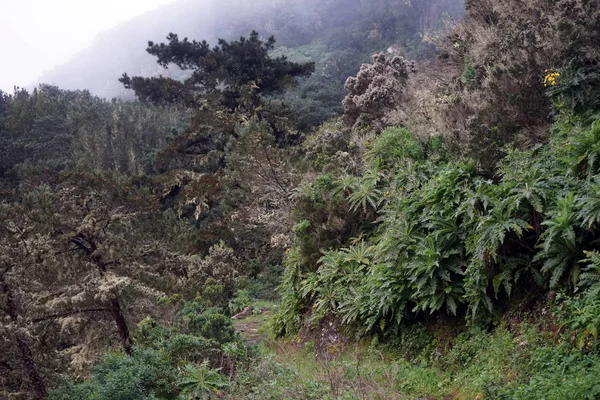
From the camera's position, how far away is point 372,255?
9.99m

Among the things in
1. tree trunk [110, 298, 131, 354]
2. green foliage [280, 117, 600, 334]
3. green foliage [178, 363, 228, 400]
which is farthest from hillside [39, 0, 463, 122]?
tree trunk [110, 298, 131, 354]

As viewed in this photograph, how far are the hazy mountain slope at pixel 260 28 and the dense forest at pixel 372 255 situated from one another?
36775mm

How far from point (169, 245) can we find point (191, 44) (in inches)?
755

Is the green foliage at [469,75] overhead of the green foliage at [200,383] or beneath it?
overhead

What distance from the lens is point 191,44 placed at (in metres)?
30.4

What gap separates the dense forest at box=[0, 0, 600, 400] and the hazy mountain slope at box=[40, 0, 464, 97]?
36.8 meters

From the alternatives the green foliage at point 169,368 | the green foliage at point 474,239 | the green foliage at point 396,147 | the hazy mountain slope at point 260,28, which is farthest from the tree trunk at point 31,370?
the hazy mountain slope at point 260,28

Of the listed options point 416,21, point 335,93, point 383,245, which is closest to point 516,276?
point 383,245

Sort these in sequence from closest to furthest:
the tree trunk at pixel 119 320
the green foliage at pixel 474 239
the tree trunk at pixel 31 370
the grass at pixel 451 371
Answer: the grass at pixel 451 371, the green foliage at pixel 474 239, the tree trunk at pixel 31 370, the tree trunk at pixel 119 320

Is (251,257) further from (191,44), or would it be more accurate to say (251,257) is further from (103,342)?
(191,44)

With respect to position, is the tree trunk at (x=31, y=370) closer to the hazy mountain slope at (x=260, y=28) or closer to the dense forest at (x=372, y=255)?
the dense forest at (x=372, y=255)

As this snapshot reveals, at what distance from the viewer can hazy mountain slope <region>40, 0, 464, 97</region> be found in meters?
61.9

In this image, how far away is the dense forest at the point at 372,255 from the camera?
6.19 metres

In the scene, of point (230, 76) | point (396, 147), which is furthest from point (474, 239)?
point (230, 76)
